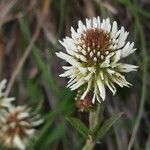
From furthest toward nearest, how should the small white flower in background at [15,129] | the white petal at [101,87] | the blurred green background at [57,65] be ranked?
1. the blurred green background at [57,65]
2. the small white flower in background at [15,129]
3. the white petal at [101,87]

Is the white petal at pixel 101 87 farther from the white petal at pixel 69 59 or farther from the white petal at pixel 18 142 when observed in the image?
the white petal at pixel 18 142

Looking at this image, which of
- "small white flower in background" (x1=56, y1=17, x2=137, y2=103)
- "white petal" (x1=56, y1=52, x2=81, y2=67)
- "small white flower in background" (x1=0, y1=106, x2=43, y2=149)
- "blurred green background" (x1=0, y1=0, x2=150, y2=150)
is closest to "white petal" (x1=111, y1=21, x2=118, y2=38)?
"small white flower in background" (x1=56, y1=17, x2=137, y2=103)

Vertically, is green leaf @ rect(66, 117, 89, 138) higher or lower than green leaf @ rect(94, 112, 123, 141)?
higher

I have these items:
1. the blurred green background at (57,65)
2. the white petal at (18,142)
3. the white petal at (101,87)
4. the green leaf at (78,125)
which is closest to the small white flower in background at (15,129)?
the white petal at (18,142)

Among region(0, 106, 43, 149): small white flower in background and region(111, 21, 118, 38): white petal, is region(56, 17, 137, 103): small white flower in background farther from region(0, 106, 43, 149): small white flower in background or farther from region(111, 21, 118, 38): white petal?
region(0, 106, 43, 149): small white flower in background

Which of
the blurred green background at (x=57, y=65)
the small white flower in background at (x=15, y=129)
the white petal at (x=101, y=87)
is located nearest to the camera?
the white petal at (x=101, y=87)

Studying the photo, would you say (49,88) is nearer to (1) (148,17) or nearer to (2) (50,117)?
(2) (50,117)
